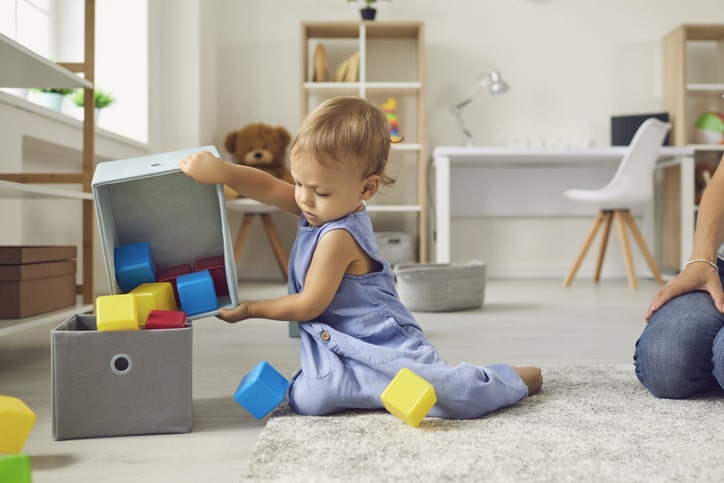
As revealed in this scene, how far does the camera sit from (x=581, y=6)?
4.22m

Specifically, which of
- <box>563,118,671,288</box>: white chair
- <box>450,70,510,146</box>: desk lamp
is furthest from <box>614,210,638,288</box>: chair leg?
<box>450,70,510,146</box>: desk lamp

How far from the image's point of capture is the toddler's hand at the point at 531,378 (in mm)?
1211

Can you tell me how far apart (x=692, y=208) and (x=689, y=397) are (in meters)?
2.79

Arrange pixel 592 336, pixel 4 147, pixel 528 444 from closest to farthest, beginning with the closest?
1. pixel 528 444
2. pixel 592 336
3. pixel 4 147

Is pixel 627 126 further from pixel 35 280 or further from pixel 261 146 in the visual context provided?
pixel 35 280

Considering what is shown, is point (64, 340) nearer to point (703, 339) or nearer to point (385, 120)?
point (385, 120)

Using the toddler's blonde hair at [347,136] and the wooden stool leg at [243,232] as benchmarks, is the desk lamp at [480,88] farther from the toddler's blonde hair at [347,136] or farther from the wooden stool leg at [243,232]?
the toddler's blonde hair at [347,136]

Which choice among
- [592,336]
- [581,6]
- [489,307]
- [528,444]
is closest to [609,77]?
[581,6]

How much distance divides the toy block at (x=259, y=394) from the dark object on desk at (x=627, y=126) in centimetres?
346

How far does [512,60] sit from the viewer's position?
13.9ft

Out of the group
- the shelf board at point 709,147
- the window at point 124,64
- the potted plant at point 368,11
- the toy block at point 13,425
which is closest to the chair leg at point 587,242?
the shelf board at point 709,147

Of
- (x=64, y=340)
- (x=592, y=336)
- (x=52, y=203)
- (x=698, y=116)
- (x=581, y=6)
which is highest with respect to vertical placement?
(x=581, y=6)

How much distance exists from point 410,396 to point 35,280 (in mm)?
1005

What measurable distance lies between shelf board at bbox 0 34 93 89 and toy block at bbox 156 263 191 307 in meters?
0.55
